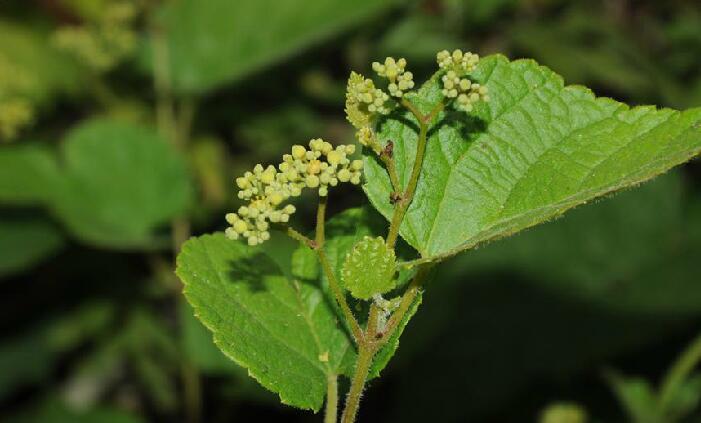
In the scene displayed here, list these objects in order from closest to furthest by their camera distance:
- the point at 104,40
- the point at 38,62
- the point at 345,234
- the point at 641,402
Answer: the point at 345,234
the point at 641,402
the point at 104,40
the point at 38,62

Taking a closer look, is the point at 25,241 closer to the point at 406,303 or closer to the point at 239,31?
the point at 239,31

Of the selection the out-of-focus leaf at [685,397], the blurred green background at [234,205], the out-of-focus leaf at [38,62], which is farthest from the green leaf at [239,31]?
the out-of-focus leaf at [685,397]

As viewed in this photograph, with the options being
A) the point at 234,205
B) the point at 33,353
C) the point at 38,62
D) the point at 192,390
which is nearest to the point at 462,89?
the point at 192,390

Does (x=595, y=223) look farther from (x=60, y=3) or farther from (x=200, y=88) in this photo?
(x=60, y=3)

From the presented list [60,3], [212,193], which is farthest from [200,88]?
[60,3]

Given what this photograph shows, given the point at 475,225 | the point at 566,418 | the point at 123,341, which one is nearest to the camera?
the point at 475,225

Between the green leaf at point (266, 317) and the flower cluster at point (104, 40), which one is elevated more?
the flower cluster at point (104, 40)

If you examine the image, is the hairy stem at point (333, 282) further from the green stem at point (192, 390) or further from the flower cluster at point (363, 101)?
the green stem at point (192, 390)
